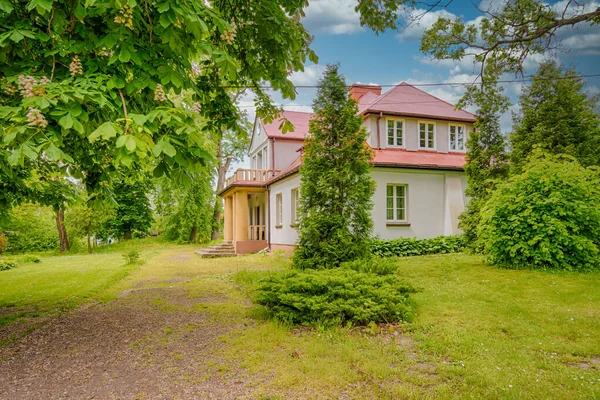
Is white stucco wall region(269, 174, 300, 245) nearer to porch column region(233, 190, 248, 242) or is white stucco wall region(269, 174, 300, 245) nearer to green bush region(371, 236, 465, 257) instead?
porch column region(233, 190, 248, 242)

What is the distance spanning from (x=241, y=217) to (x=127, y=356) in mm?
15025

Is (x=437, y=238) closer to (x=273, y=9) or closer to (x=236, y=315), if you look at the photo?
(x=236, y=315)

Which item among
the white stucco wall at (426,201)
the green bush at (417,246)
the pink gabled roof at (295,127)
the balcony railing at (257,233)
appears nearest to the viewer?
the green bush at (417,246)

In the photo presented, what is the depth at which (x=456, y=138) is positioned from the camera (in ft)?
53.2

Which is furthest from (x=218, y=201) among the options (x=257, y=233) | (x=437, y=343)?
(x=437, y=343)

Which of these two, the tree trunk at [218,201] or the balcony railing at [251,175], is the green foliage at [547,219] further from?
the tree trunk at [218,201]

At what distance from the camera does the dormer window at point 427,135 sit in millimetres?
15664

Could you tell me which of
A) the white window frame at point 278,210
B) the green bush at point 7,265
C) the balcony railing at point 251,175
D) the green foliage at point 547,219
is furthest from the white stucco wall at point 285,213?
the green bush at point 7,265

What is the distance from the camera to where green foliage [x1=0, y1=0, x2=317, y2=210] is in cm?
286

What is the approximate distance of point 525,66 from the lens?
7.16 m

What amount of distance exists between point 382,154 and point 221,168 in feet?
64.7

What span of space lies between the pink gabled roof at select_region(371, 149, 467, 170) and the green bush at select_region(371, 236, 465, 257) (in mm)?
2814

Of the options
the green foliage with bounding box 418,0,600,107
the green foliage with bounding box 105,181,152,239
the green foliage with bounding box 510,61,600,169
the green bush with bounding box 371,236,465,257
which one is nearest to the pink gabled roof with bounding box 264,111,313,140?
the green bush with bounding box 371,236,465,257

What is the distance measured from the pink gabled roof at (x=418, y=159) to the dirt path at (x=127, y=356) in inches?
348
